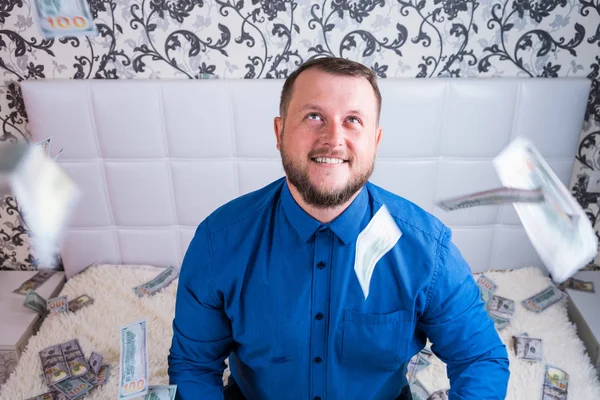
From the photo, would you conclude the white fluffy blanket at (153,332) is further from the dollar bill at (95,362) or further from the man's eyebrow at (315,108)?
the man's eyebrow at (315,108)

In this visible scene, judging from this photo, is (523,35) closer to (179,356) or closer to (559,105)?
(559,105)

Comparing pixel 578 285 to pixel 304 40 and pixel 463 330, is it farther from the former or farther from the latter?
pixel 304 40

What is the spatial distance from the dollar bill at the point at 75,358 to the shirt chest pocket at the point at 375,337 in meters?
0.97

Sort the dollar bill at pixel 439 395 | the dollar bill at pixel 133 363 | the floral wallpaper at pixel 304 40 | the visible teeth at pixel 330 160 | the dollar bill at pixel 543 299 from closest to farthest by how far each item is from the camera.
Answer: the visible teeth at pixel 330 160 → the dollar bill at pixel 133 363 → the dollar bill at pixel 439 395 → the floral wallpaper at pixel 304 40 → the dollar bill at pixel 543 299

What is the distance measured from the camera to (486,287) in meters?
2.00

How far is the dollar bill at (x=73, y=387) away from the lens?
1598 mm

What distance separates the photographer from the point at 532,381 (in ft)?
5.32

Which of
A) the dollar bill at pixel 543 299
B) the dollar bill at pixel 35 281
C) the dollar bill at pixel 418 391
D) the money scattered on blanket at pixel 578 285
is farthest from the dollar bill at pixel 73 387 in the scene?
the money scattered on blanket at pixel 578 285

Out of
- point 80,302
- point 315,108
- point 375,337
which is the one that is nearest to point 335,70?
point 315,108

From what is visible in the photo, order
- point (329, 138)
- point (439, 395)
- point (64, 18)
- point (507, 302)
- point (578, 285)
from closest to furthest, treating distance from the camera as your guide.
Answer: point (329, 138), point (439, 395), point (64, 18), point (507, 302), point (578, 285)

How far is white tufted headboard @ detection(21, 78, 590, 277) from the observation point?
184 centimetres

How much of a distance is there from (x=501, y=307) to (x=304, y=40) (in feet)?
4.07

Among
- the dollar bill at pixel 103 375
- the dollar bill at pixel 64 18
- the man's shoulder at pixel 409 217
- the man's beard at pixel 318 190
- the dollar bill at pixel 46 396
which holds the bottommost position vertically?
the dollar bill at pixel 46 396

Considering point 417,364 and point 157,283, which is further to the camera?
point 157,283
